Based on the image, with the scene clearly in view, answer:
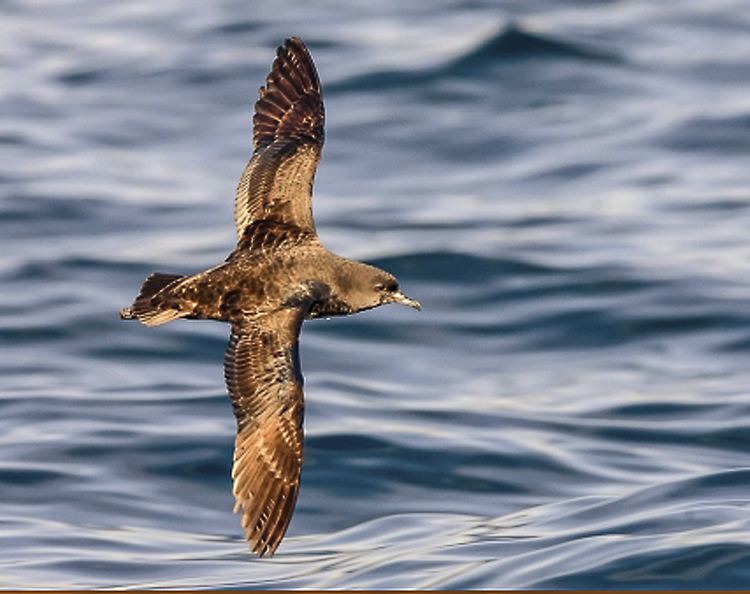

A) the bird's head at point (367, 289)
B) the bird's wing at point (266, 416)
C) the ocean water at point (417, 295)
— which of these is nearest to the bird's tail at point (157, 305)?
the bird's wing at point (266, 416)

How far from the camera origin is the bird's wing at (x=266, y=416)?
26.5 feet

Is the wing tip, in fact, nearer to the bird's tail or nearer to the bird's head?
the bird's head

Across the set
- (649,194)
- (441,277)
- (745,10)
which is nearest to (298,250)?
(441,277)

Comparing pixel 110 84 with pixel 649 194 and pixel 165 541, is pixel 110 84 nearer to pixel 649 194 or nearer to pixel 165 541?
pixel 649 194

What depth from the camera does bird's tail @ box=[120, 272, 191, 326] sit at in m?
8.67

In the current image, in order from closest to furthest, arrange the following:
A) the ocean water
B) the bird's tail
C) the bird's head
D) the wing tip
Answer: the bird's tail
the bird's head
the wing tip
the ocean water

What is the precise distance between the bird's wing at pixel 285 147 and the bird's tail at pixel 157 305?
32.2 inches

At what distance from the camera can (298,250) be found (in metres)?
9.16

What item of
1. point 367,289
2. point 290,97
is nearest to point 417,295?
point 290,97

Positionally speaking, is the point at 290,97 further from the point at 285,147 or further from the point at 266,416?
the point at 266,416

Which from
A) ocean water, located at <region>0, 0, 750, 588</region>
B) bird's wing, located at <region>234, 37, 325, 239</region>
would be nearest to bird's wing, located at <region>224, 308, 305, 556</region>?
bird's wing, located at <region>234, 37, 325, 239</region>

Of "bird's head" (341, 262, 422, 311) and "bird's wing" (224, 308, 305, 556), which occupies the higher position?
"bird's head" (341, 262, 422, 311)

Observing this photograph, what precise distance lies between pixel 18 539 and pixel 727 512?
404 cm

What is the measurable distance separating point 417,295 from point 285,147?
5.17m
